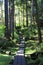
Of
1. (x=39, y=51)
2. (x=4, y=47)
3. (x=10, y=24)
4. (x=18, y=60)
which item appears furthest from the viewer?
(x=10, y=24)

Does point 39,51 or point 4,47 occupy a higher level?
point 39,51

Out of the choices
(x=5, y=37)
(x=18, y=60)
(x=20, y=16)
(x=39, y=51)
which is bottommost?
(x=20, y=16)

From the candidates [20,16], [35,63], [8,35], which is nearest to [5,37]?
[8,35]

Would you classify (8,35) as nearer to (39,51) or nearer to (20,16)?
(39,51)

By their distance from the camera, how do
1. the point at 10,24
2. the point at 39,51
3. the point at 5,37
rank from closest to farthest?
the point at 39,51, the point at 5,37, the point at 10,24

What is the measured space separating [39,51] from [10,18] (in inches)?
483

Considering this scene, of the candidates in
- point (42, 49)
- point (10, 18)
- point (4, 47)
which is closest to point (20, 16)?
point (10, 18)

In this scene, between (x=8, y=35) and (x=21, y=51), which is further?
(x=8, y=35)

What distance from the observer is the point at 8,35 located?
20734mm

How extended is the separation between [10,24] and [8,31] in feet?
7.04

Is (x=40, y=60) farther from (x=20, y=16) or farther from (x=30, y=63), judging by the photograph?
(x=20, y=16)

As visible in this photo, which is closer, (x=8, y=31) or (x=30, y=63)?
(x=30, y=63)

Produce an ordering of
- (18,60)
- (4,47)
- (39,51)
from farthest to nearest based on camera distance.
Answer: (4,47)
(39,51)
(18,60)

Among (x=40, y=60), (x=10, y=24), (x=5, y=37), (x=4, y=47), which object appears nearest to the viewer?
(x=40, y=60)
